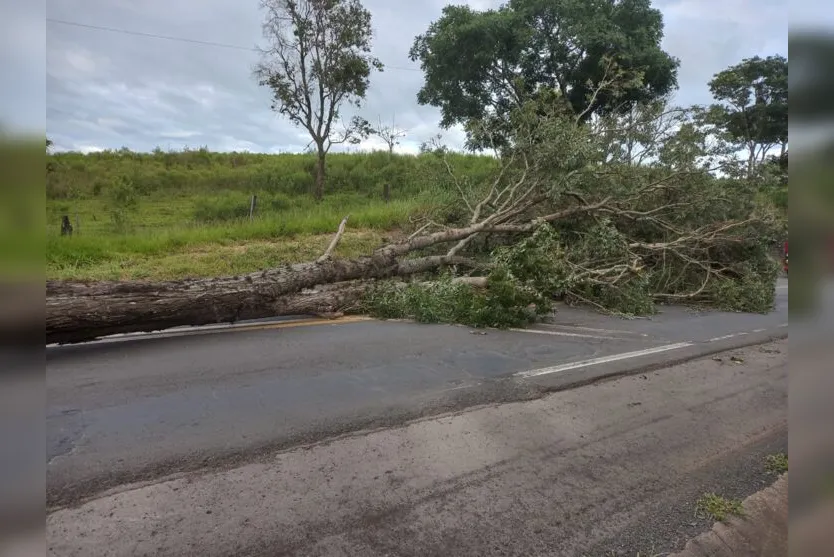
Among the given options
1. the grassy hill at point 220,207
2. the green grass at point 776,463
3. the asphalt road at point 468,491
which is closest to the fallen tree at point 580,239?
the grassy hill at point 220,207

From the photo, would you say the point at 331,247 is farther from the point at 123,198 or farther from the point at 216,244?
the point at 123,198

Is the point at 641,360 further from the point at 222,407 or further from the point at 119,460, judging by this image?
the point at 119,460

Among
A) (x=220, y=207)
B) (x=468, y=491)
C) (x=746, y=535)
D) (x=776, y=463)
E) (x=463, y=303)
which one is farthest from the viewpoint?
(x=220, y=207)

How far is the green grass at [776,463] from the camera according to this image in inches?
128

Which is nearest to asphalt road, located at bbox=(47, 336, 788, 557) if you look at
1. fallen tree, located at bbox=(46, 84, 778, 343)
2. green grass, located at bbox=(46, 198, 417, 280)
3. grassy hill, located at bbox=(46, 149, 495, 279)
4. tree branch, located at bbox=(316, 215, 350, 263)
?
grassy hill, located at bbox=(46, 149, 495, 279)

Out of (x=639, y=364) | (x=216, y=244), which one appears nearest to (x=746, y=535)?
(x=639, y=364)

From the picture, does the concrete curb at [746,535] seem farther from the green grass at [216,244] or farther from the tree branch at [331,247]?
the green grass at [216,244]

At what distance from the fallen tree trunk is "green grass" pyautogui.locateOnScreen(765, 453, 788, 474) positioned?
4.82 m

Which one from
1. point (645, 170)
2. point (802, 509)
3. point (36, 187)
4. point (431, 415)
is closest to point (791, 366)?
point (802, 509)

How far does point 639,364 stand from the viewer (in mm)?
5430

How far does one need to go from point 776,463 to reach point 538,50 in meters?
18.0

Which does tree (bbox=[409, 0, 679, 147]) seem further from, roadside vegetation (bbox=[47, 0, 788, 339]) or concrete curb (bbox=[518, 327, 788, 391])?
concrete curb (bbox=[518, 327, 788, 391])

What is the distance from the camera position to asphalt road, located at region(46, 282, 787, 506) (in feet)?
10.5

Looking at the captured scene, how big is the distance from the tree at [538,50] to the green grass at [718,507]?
15321 millimetres
